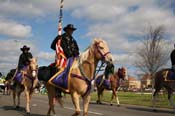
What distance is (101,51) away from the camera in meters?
10.7

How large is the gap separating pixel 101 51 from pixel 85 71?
79cm

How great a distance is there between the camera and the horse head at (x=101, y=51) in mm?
10492

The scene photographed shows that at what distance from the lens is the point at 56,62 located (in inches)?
496

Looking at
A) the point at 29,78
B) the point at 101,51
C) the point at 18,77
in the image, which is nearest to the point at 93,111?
the point at 29,78

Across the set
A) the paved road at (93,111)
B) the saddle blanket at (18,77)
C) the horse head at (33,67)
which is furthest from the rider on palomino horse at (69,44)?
the saddle blanket at (18,77)

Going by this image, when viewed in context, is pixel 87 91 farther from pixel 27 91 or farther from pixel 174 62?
pixel 174 62

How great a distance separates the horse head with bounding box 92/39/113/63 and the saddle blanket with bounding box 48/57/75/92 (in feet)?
3.37

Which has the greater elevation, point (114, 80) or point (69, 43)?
point (69, 43)

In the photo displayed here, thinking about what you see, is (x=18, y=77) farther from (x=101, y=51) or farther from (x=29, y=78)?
(x=101, y=51)

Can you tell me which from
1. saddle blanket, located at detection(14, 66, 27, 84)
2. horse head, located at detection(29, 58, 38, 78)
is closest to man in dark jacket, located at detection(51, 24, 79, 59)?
horse head, located at detection(29, 58, 38, 78)

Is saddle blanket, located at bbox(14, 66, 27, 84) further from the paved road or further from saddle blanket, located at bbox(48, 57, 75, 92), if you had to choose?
saddle blanket, located at bbox(48, 57, 75, 92)

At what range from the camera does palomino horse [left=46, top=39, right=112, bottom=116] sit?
10.7 meters

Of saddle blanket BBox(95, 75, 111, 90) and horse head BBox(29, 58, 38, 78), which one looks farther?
saddle blanket BBox(95, 75, 111, 90)

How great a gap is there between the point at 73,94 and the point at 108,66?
126cm
